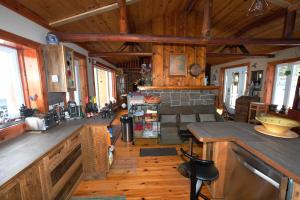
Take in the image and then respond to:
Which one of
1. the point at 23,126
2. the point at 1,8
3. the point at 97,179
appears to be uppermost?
the point at 1,8

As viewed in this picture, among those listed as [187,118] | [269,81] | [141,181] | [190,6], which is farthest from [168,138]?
[269,81]

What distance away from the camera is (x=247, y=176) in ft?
4.50

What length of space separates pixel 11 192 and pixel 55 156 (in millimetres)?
514

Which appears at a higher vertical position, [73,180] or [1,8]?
[1,8]

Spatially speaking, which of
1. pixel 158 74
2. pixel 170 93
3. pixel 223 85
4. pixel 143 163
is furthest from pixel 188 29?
pixel 223 85

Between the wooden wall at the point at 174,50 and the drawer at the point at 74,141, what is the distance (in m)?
2.51

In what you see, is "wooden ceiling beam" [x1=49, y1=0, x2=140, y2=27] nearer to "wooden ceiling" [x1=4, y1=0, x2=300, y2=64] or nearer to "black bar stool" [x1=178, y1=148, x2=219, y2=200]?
"wooden ceiling" [x1=4, y1=0, x2=300, y2=64]

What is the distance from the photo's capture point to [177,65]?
13.0 feet

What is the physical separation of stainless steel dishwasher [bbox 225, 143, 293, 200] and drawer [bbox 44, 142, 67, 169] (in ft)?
6.35

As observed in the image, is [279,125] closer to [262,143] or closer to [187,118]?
[262,143]

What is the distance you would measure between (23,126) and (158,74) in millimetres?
3035

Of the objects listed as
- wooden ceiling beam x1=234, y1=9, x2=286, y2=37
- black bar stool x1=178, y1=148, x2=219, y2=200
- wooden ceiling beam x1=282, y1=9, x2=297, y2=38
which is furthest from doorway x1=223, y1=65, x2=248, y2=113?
black bar stool x1=178, y1=148, x2=219, y2=200

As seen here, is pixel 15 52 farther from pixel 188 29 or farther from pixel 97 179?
pixel 188 29

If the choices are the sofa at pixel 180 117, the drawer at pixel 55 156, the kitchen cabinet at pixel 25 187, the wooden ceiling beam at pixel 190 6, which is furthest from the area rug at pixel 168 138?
the wooden ceiling beam at pixel 190 6
